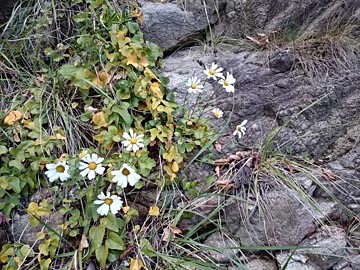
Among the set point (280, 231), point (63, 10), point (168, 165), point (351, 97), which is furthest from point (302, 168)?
point (63, 10)

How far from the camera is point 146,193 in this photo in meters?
1.72

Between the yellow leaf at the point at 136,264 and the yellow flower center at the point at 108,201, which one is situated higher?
the yellow flower center at the point at 108,201

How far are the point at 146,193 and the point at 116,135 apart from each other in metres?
0.27

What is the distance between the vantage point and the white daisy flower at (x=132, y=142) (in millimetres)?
1621

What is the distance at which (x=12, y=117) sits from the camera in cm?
170

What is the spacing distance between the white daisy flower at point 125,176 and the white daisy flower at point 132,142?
11 centimetres

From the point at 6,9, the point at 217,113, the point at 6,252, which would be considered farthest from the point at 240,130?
the point at 6,9

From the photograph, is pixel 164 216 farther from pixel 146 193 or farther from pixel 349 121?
pixel 349 121

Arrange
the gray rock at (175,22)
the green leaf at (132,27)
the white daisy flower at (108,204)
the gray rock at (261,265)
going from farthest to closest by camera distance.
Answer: the gray rock at (175,22), the green leaf at (132,27), the gray rock at (261,265), the white daisy flower at (108,204)

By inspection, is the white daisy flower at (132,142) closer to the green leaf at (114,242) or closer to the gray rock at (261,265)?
the green leaf at (114,242)

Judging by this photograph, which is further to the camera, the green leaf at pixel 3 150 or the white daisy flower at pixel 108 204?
the green leaf at pixel 3 150

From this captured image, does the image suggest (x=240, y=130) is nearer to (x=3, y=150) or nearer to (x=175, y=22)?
(x=175, y=22)

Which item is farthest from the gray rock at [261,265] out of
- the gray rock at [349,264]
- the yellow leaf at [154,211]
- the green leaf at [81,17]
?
the green leaf at [81,17]

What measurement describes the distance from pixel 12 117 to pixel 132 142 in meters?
0.52
